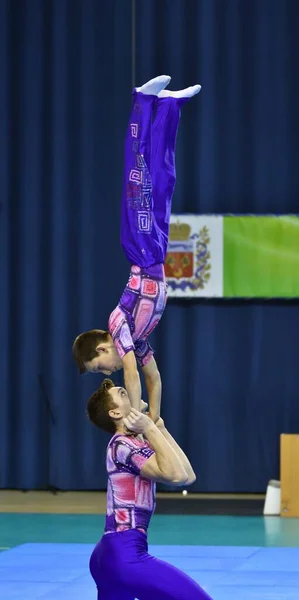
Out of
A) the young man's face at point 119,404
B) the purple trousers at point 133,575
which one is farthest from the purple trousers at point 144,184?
the purple trousers at point 133,575

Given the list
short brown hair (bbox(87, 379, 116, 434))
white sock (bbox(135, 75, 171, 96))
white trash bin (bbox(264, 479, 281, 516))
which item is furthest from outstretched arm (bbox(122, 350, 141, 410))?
white trash bin (bbox(264, 479, 281, 516))

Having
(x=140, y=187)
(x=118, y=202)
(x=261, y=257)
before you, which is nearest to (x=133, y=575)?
(x=140, y=187)

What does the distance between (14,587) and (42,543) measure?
5.20ft

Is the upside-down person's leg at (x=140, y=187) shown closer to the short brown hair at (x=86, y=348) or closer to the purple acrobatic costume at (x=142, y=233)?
the purple acrobatic costume at (x=142, y=233)

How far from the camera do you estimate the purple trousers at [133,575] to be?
467 cm

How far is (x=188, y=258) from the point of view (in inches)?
430

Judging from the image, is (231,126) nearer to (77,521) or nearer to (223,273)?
(223,273)

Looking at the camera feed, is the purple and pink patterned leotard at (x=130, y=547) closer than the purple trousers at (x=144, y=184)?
Yes

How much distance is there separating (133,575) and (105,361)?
3.69ft

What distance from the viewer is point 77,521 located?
9602 mm

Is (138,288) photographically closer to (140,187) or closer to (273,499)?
(140,187)

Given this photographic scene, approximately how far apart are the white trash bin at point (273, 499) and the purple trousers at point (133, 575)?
5285 mm

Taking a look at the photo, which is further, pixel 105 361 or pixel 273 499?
pixel 273 499

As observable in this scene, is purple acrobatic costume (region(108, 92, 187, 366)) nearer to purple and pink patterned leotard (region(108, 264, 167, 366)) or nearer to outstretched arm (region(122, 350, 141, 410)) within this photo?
purple and pink patterned leotard (region(108, 264, 167, 366))
